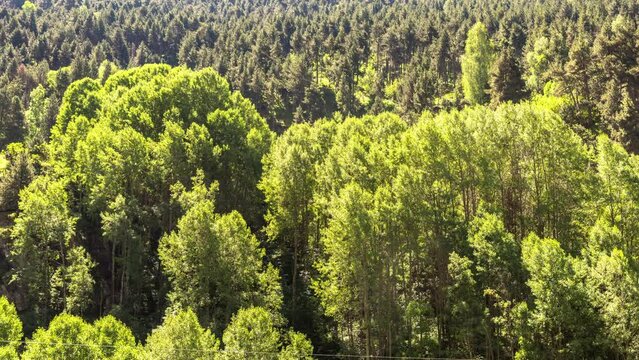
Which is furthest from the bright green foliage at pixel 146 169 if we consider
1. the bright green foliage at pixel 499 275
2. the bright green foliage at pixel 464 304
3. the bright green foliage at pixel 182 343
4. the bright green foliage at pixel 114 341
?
Answer: the bright green foliage at pixel 499 275

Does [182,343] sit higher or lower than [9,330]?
lower

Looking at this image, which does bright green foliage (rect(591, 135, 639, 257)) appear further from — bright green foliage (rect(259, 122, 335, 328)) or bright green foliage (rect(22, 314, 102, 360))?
bright green foliage (rect(22, 314, 102, 360))

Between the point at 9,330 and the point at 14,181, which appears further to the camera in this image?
the point at 14,181

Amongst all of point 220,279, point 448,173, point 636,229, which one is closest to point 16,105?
point 220,279

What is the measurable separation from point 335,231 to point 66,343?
836 inches

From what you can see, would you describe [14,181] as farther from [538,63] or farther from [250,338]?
[538,63]

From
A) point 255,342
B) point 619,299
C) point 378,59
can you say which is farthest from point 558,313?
point 378,59

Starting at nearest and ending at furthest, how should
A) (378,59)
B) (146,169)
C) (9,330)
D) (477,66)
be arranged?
(9,330) → (146,169) → (477,66) → (378,59)

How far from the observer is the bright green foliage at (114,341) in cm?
4097

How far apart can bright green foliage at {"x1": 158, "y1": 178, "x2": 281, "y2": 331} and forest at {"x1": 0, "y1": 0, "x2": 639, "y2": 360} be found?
0.19m

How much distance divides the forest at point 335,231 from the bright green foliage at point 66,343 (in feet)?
0.50

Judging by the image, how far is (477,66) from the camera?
10744 cm

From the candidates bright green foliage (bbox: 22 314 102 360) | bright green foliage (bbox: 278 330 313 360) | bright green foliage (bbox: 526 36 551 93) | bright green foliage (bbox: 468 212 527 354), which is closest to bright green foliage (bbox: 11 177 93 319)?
bright green foliage (bbox: 22 314 102 360)

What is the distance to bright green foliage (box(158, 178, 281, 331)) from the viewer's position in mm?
48562
